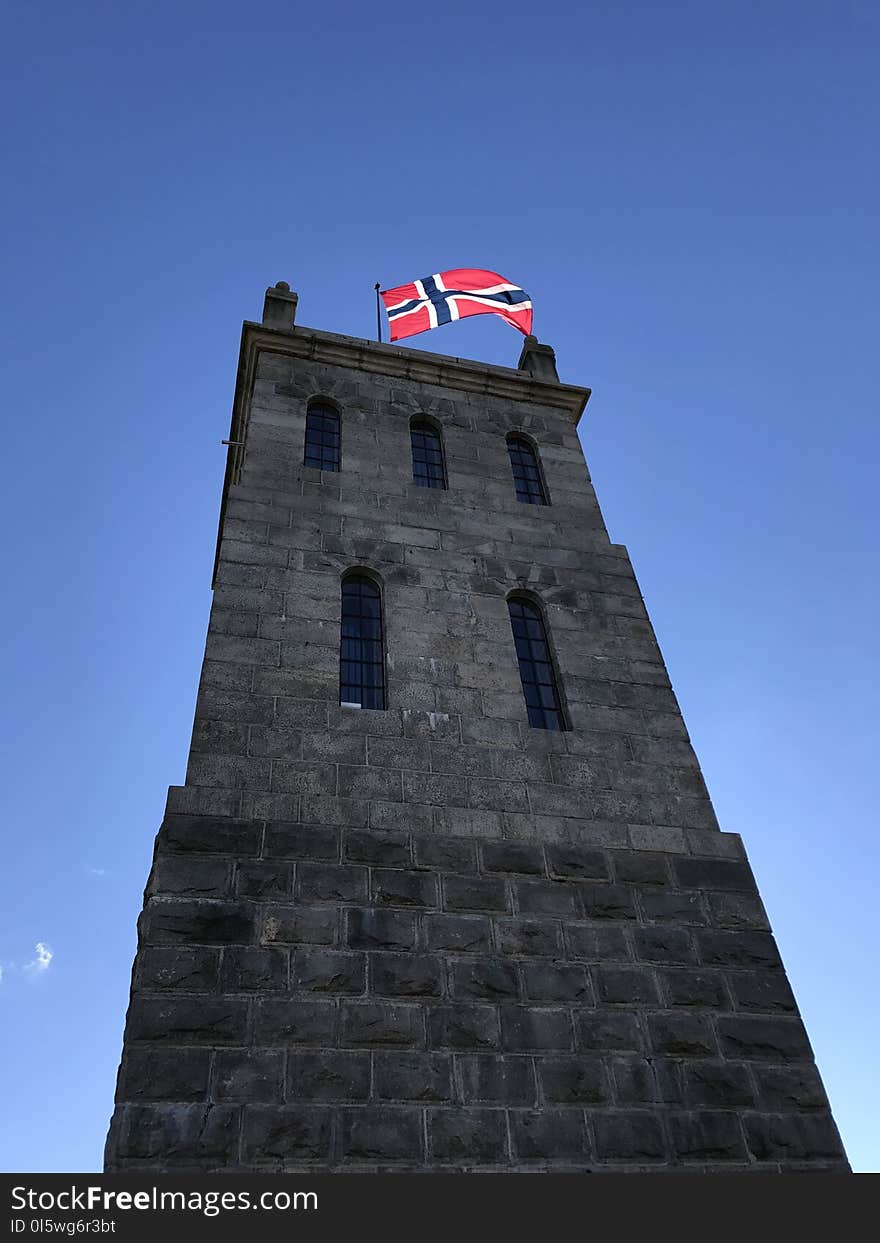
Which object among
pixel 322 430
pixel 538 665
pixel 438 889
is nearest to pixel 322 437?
pixel 322 430

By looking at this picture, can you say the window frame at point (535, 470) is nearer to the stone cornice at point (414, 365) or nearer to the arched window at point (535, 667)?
the stone cornice at point (414, 365)

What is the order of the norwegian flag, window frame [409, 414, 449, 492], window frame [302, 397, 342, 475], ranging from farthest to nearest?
the norwegian flag, window frame [409, 414, 449, 492], window frame [302, 397, 342, 475]

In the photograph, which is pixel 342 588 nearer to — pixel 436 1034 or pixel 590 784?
pixel 590 784

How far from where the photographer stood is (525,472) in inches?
603

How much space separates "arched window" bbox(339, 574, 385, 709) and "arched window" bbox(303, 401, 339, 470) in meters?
2.68

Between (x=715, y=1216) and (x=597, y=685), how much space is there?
19.5 feet

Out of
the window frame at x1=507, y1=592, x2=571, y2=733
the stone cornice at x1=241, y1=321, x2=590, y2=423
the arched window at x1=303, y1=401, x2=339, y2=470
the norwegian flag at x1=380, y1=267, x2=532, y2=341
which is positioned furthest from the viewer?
the norwegian flag at x1=380, y1=267, x2=532, y2=341

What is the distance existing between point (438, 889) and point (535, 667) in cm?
375

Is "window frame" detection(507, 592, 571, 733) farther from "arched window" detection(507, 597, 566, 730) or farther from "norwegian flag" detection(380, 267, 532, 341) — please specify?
"norwegian flag" detection(380, 267, 532, 341)

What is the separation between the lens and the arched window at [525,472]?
48.2 ft

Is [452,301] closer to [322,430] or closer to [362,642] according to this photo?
[322,430]

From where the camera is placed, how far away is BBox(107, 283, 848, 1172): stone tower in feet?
24.5

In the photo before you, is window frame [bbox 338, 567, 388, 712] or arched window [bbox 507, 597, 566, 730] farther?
arched window [bbox 507, 597, 566, 730]

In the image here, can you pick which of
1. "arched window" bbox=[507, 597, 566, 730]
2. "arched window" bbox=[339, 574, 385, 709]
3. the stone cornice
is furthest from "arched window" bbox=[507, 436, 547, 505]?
"arched window" bbox=[339, 574, 385, 709]
